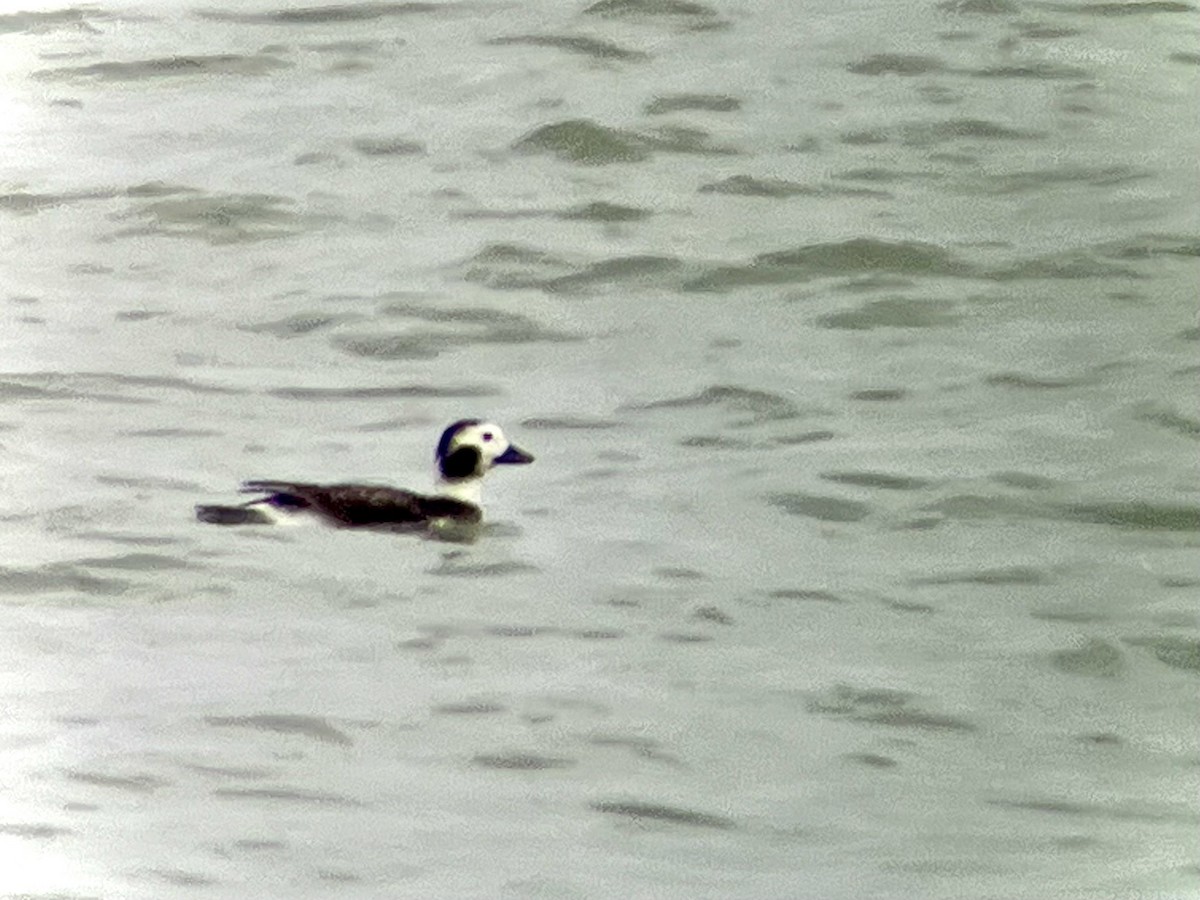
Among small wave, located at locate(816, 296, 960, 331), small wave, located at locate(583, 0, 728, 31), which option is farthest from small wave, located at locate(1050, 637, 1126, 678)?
small wave, located at locate(583, 0, 728, 31)

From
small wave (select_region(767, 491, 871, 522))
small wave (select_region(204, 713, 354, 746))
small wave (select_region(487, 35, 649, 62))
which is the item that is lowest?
small wave (select_region(204, 713, 354, 746))

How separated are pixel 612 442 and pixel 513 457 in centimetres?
10

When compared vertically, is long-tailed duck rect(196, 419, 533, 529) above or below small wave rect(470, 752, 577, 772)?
above

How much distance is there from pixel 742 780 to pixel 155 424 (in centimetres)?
65

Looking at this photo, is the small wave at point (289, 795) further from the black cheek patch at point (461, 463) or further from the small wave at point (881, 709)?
the small wave at point (881, 709)

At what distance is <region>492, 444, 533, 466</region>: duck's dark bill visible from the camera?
1.96m

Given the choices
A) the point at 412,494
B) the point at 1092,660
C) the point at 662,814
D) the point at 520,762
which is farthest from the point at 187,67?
the point at 1092,660

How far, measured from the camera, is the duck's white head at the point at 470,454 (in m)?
1.92

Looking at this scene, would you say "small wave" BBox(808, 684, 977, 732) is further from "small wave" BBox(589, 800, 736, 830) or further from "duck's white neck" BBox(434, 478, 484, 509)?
"duck's white neck" BBox(434, 478, 484, 509)

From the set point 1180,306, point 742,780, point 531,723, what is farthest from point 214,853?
point 1180,306

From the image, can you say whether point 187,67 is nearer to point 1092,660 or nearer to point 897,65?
point 897,65

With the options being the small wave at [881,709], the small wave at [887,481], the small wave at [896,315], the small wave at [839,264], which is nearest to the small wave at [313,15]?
the small wave at [839,264]

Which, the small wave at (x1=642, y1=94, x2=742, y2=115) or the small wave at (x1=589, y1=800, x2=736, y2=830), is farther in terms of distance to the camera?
the small wave at (x1=642, y1=94, x2=742, y2=115)

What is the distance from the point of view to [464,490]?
189cm
